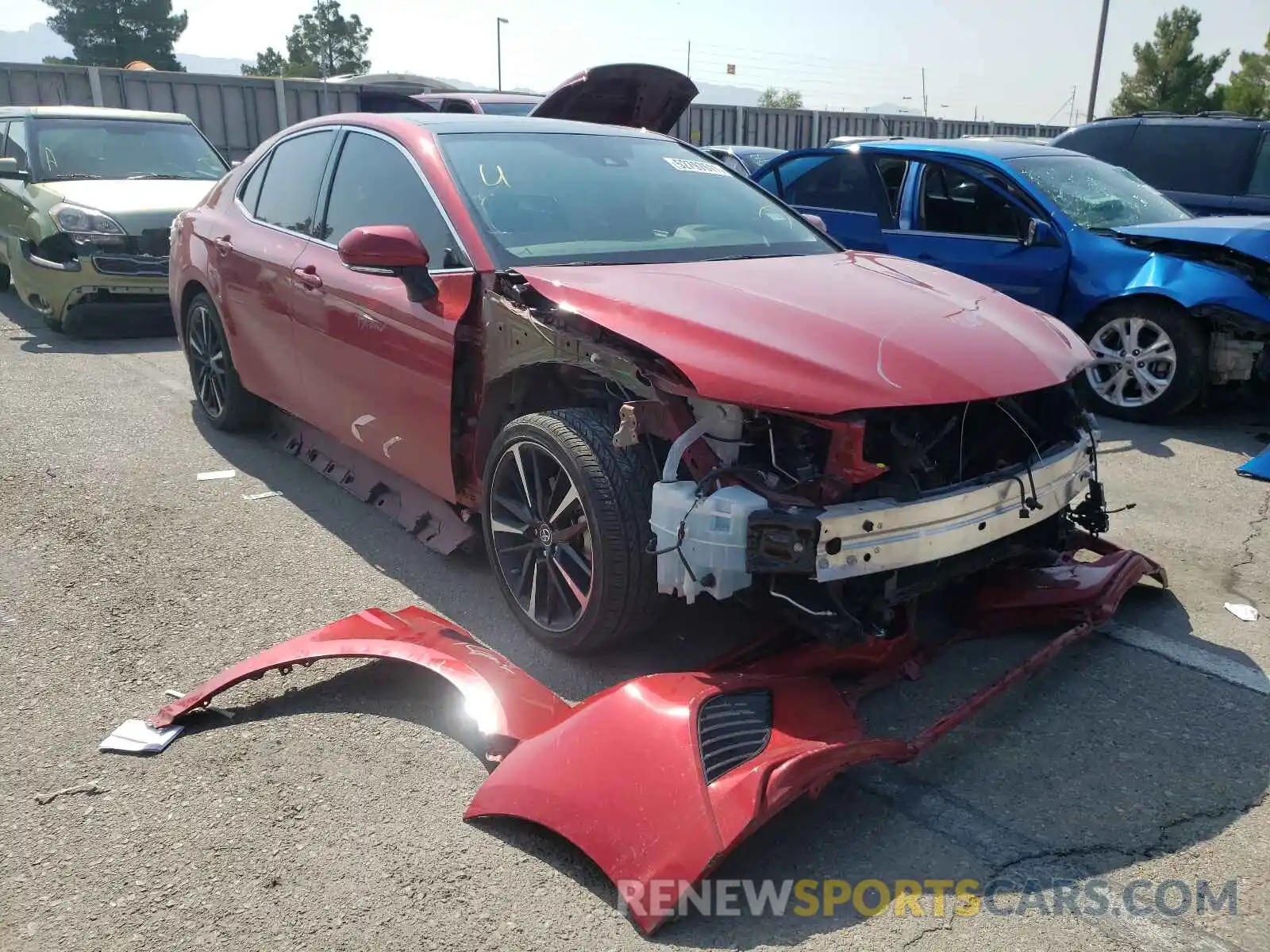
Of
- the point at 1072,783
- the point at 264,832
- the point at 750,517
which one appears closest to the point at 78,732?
the point at 264,832

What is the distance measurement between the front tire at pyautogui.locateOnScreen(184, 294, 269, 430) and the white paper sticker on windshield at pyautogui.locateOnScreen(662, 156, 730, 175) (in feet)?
8.38

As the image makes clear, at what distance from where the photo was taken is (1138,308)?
6359 millimetres

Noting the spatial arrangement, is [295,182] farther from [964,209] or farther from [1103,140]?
[1103,140]

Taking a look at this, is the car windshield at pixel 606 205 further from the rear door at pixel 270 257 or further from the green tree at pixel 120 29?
the green tree at pixel 120 29

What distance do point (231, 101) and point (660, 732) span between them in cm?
2011

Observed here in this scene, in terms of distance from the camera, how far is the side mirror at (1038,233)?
6566 millimetres

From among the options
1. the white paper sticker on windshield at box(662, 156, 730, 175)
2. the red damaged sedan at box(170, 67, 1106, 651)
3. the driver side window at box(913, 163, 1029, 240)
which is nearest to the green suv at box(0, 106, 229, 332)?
the red damaged sedan at box(170, 67, 1106, 651)

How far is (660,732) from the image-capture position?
2514 millimetres

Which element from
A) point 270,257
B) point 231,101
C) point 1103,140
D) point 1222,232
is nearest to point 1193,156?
point 1103,140

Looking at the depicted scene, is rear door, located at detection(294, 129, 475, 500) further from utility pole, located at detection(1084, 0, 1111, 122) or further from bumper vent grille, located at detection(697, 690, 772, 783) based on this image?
utility pole, located at detection(1084, 0, 1111, 122)

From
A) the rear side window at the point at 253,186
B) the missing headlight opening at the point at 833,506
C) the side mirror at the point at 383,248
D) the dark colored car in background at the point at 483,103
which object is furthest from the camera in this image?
the dark colored car in background at the point at 483,103

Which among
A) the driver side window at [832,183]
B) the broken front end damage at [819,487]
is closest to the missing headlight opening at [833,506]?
the broken front end damage at [819,487]

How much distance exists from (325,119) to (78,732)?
3002 millimetres

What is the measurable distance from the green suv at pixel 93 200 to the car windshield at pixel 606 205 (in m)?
5.38
